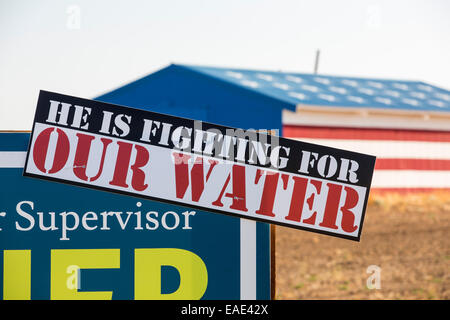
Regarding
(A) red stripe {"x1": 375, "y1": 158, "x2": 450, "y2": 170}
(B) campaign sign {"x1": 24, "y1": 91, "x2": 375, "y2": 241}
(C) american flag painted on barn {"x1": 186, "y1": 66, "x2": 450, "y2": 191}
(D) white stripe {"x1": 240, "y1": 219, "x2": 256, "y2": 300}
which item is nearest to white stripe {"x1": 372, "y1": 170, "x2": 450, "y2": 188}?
(C) american flag painted on barn {"x1": 186, "y1": 66, "x2": 450, "y2": 191}

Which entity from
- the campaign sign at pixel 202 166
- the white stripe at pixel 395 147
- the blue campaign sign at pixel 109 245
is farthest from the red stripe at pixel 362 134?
the blue campaign sign at pixel 109 245

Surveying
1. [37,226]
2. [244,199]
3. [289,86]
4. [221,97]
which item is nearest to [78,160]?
[37,226]

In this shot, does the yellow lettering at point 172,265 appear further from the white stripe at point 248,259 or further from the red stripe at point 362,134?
the red stripe at point 362,134

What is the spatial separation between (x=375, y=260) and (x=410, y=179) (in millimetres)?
7855

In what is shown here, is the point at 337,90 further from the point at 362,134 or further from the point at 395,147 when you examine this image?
the point at 395,147

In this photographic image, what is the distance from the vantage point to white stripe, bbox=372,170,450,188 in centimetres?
1603

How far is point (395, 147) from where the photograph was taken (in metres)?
16.4

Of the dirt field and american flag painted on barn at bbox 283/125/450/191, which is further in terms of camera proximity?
american flag painted on barn at bbox 283/125/450/191

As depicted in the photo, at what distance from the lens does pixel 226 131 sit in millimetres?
3068

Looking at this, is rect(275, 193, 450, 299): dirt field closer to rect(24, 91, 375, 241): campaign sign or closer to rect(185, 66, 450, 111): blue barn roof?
rect(185, 66, 450, 111): blue barn roof

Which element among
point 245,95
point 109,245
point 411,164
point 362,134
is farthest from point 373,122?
point 109,245

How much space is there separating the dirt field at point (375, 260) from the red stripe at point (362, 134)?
7.99ft
